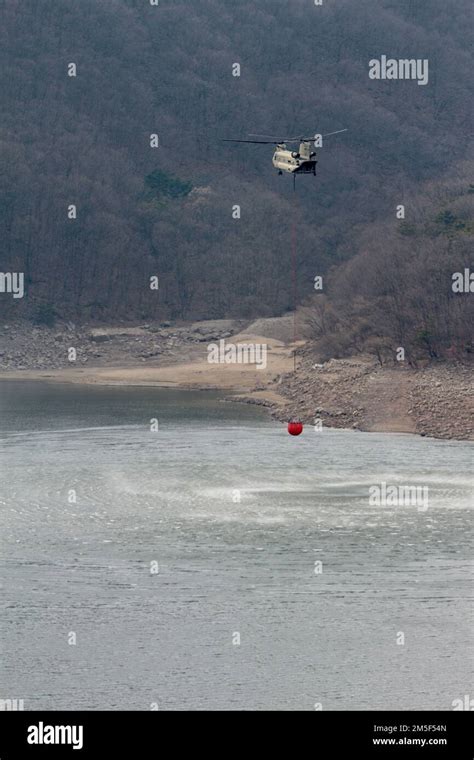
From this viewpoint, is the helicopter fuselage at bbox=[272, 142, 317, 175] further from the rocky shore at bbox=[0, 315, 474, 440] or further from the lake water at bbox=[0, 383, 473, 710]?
the rocky shore at bbox=[0, 315, 474, 440]

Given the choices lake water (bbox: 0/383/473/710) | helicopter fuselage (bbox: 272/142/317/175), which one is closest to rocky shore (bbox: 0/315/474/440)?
lake water (bbox: 0/383/473/710)

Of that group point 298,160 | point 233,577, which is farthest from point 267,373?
point 233,577

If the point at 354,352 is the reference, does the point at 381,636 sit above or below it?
below

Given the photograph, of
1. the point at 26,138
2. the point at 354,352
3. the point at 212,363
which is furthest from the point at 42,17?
the point at 354,352
